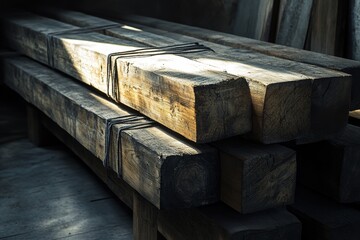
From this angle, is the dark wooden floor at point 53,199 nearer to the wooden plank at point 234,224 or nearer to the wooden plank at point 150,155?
the wooden plank at point 150,155

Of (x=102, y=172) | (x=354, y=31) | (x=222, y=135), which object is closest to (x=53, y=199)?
(x=102, y=172)

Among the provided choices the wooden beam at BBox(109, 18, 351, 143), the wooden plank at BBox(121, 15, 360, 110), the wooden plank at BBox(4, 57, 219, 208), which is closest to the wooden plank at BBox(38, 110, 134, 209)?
the wooden plank at BBox(4, 57, 219, 208)

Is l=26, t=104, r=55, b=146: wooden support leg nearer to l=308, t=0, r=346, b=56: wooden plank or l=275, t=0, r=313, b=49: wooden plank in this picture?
l=275, t=0, r=313, b=49: wooden plank

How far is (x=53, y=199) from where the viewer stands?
12.6 ft

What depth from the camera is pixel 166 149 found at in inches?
94.6

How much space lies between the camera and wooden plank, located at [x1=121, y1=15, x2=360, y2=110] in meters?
2.86

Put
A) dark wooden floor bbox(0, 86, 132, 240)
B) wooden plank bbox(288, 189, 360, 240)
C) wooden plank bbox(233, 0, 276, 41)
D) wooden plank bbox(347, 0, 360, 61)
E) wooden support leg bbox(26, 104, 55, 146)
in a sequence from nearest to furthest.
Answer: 1. wooden plank bbox(288, 189, 360, 240)
2. dark wooden floor bbox(0, 86, 132, 240)
3. wooden plank bbox(347, 0, 360, 61)
4. wooden plank bbox(233, 0, 276, 41)
5. wooden support leg bbox(26, 104, 55, 146)

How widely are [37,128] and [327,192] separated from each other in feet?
9.12

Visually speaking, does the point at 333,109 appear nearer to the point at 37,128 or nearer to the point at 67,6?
the point at 37,128

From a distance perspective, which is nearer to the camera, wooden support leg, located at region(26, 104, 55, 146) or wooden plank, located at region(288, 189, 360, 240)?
wooden plank, located at region(288, 189, 360, 240)

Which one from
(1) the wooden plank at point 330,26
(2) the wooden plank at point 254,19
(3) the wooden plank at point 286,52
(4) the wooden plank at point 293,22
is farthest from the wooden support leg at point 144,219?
(2) the wooden plank at point 254,19

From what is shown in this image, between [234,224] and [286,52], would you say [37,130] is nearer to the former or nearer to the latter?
[286,52]

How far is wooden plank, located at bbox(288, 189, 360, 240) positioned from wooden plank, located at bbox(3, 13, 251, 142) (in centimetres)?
58

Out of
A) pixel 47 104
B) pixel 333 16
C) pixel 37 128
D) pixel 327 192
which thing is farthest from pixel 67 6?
pixel 327 192
